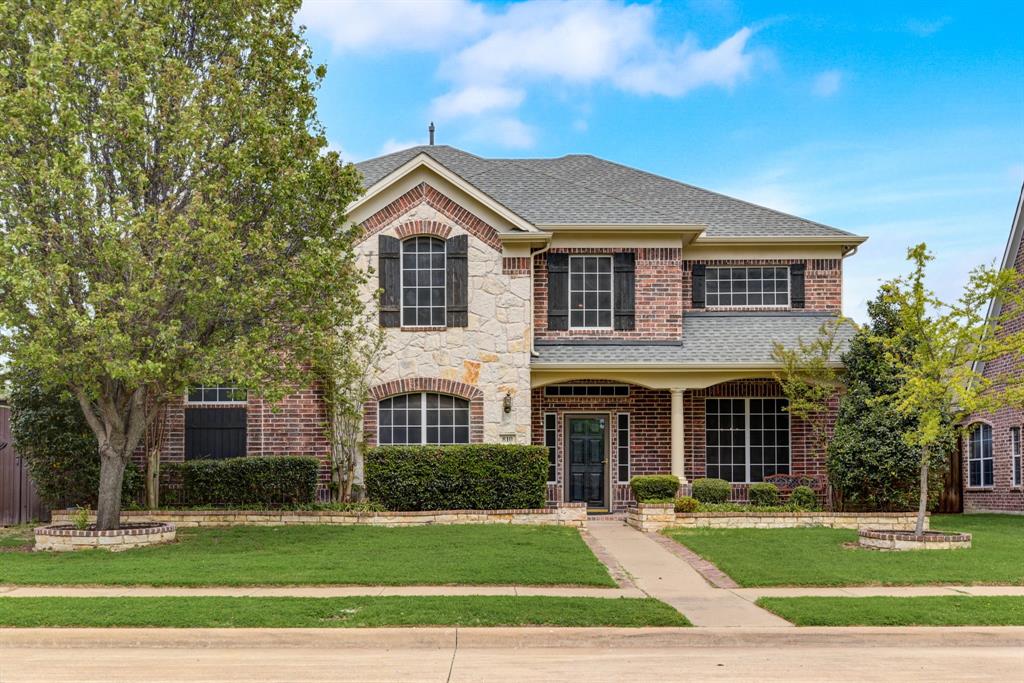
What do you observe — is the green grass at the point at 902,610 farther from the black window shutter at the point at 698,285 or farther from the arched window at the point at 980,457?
the arched window at the point at 980,457

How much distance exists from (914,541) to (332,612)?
960cm

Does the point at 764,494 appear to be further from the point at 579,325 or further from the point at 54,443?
the point at 54,443

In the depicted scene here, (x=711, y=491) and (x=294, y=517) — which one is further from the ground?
(x=711, y=491)

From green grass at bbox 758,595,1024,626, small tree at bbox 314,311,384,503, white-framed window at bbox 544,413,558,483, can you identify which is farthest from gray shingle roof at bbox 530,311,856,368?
green grass at bbox 758,595,1024,626

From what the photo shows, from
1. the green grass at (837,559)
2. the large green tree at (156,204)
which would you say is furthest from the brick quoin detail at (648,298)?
the large green tree at (156,204)

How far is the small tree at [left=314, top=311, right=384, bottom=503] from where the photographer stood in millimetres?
19406

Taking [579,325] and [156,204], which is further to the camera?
[579,325]

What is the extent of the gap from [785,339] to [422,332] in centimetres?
777

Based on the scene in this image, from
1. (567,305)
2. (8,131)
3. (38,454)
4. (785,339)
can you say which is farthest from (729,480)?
(8,131)

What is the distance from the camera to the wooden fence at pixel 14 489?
19.3 metres

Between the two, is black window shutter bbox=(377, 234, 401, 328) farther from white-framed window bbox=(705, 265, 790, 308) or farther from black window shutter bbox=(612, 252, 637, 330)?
white-framed window bbox=(705, 265, 790, 308)

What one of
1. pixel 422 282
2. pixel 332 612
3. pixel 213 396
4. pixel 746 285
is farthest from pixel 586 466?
pixel 332 612

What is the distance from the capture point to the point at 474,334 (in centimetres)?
2028

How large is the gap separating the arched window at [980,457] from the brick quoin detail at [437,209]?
42.5ft
